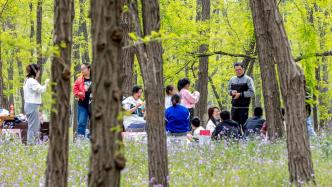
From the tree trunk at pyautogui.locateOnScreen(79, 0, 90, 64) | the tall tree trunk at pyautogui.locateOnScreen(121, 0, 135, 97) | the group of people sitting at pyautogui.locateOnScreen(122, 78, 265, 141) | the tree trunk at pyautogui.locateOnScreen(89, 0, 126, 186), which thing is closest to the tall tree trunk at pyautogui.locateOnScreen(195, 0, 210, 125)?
the group of people sitting at pyautogui.locateOnScreen(122, 78, 265, 141)

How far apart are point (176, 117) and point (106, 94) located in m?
8.96

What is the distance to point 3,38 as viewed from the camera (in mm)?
3775

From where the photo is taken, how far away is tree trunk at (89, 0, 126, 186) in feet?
11.4

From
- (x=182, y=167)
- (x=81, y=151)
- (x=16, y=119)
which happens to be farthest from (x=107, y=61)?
(x=16, y=119)

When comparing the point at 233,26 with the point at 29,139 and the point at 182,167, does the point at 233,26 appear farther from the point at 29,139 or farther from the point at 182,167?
the point at 182,167

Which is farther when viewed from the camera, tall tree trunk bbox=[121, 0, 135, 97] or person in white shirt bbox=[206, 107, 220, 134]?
person in white shirt bbox=[206, 107, 220, 134]

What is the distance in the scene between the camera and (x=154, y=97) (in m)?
6.69

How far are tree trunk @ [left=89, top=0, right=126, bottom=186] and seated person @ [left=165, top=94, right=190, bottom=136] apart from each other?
8892mm

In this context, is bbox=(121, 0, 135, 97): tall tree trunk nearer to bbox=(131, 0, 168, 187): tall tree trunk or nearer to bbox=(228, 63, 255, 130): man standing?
bbox=(228, 63, 255, 130): man standing

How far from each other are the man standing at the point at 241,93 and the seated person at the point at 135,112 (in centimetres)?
214

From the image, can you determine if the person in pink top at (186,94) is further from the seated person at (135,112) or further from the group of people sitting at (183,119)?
the seated person at (135,112)

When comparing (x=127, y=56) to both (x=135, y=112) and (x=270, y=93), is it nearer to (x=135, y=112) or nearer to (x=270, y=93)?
(x=135, y=112)

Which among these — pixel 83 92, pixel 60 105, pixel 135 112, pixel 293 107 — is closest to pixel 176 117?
pixel 135 112

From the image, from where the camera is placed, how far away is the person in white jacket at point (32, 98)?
1220 centimetres
